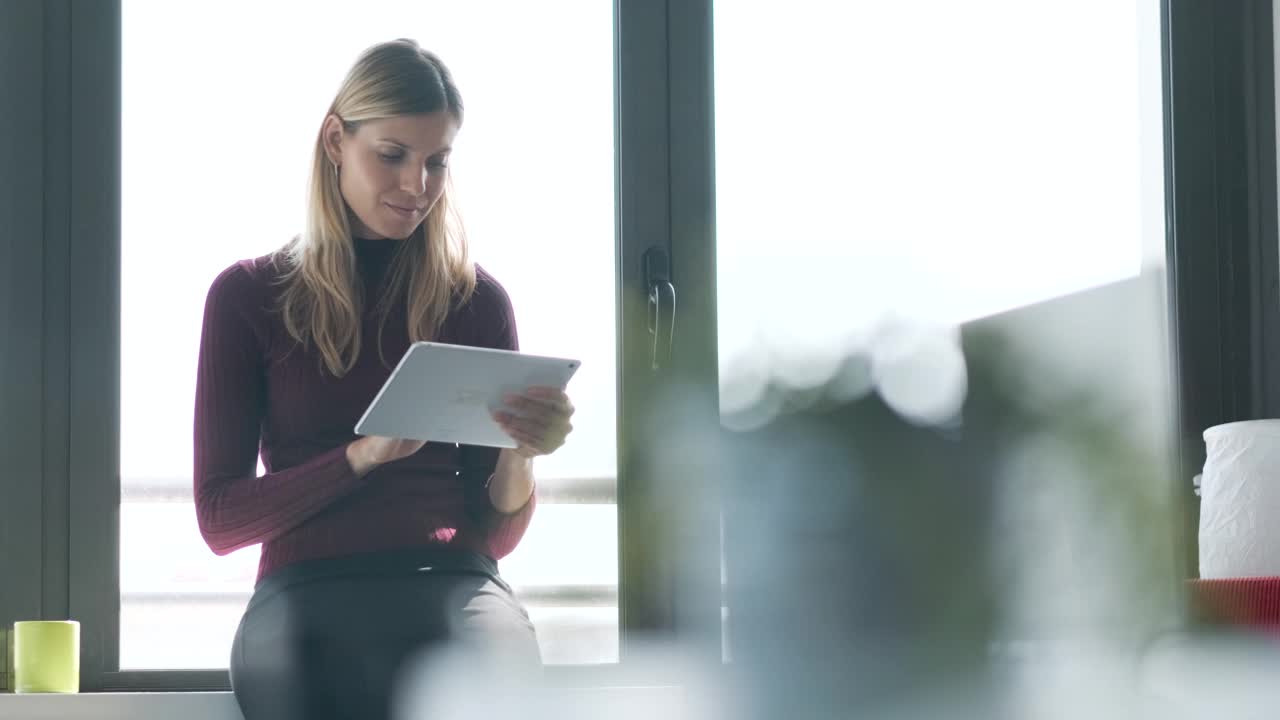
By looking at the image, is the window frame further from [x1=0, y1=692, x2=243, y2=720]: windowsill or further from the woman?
the woman

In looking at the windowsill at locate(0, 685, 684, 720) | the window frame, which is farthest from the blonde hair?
the windowsill at locate(0, 685, 684, 720)

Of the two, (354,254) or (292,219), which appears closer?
(354,254)

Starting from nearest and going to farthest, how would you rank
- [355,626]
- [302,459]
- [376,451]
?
[355,626], [376,451], [302,459]

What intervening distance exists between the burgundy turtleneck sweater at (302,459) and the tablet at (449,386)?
16 centimetres

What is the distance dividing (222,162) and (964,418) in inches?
70.2

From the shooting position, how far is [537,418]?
1.12 metres

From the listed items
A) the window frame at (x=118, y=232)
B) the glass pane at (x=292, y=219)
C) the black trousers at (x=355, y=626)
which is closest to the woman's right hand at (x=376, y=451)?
the black trousers at (x=355, y=626)

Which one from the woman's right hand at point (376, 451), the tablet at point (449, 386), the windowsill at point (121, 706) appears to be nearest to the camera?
the tablet at point (449, 386)

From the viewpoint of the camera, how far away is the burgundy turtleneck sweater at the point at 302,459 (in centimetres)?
129

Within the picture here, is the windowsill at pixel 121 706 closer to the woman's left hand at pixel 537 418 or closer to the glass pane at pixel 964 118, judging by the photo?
the woman's left hand at pixel 537 418

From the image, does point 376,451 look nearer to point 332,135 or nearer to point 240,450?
point 240,450

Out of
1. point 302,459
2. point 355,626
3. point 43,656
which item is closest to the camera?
point 355,626

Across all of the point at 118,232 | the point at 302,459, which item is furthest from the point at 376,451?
the point at 118,232

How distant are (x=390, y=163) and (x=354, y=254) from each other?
0.36 ft
